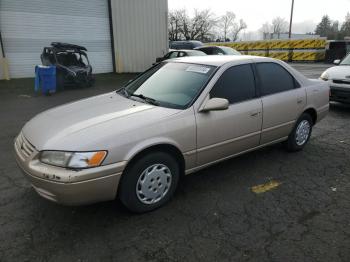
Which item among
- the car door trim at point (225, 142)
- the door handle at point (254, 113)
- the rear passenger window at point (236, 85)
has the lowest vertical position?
the car door trim at point (225, 142)

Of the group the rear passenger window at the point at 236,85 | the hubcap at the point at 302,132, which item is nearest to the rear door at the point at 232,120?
the rear passenger window at the point at 236,85

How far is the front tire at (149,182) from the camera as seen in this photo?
3.11 m

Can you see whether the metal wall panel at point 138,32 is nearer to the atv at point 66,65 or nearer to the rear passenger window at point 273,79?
the atv at point 66,65

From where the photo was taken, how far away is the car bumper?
7.73 meters

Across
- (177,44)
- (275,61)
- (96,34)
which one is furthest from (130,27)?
(275,61)

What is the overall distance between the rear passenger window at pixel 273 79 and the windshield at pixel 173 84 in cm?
86

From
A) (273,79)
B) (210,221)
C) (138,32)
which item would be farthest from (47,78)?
(210,221)

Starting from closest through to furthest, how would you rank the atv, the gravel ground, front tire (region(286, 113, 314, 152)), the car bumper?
the gravel ground < front tire (region(286, 113, 314, 152)) < the car bumper < the atv

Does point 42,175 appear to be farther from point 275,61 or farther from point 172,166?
point 275,61

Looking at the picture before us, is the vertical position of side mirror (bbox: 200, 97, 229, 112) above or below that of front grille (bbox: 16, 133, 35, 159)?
above

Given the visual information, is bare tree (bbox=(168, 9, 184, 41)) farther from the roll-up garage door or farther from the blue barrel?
the blue barrel

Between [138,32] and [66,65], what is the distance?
6.23 meters

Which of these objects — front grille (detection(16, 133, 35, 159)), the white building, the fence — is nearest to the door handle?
front grille (detection(16, 133, 35, 159))

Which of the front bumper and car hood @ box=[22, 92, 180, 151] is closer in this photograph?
the front bumper
